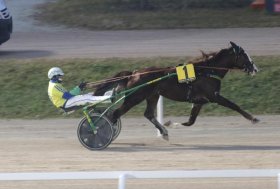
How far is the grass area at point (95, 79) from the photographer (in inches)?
647

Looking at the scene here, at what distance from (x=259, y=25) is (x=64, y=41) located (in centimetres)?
716

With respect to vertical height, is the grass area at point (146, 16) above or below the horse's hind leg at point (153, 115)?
below

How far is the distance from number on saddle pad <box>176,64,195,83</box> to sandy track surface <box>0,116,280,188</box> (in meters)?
1.07

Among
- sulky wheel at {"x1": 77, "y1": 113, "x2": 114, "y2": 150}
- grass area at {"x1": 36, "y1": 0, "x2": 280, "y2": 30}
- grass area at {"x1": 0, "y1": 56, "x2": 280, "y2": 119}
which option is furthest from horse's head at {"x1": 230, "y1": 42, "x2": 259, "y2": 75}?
grass area at {"x1": 36, "y1": 0, "x2": 280, "y2": 30}

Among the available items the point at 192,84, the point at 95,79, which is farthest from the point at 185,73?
the point at 95,79

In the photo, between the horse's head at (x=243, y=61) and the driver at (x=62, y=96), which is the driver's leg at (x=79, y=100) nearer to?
the driver at (x=62, y=96)

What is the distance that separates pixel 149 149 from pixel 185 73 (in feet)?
4.31

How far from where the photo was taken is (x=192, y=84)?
40.7 feet

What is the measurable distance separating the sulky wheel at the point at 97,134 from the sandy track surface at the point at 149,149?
13 cm

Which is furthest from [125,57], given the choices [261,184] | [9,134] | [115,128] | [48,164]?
[261,184]

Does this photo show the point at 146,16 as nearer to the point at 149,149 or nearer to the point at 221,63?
the point at 221,63

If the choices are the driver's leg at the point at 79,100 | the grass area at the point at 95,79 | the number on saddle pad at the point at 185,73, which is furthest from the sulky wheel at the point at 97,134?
the grass area at the point at 95,79

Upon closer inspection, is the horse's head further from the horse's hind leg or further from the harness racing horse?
the horse's hind leg

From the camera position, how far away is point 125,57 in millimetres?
19922
